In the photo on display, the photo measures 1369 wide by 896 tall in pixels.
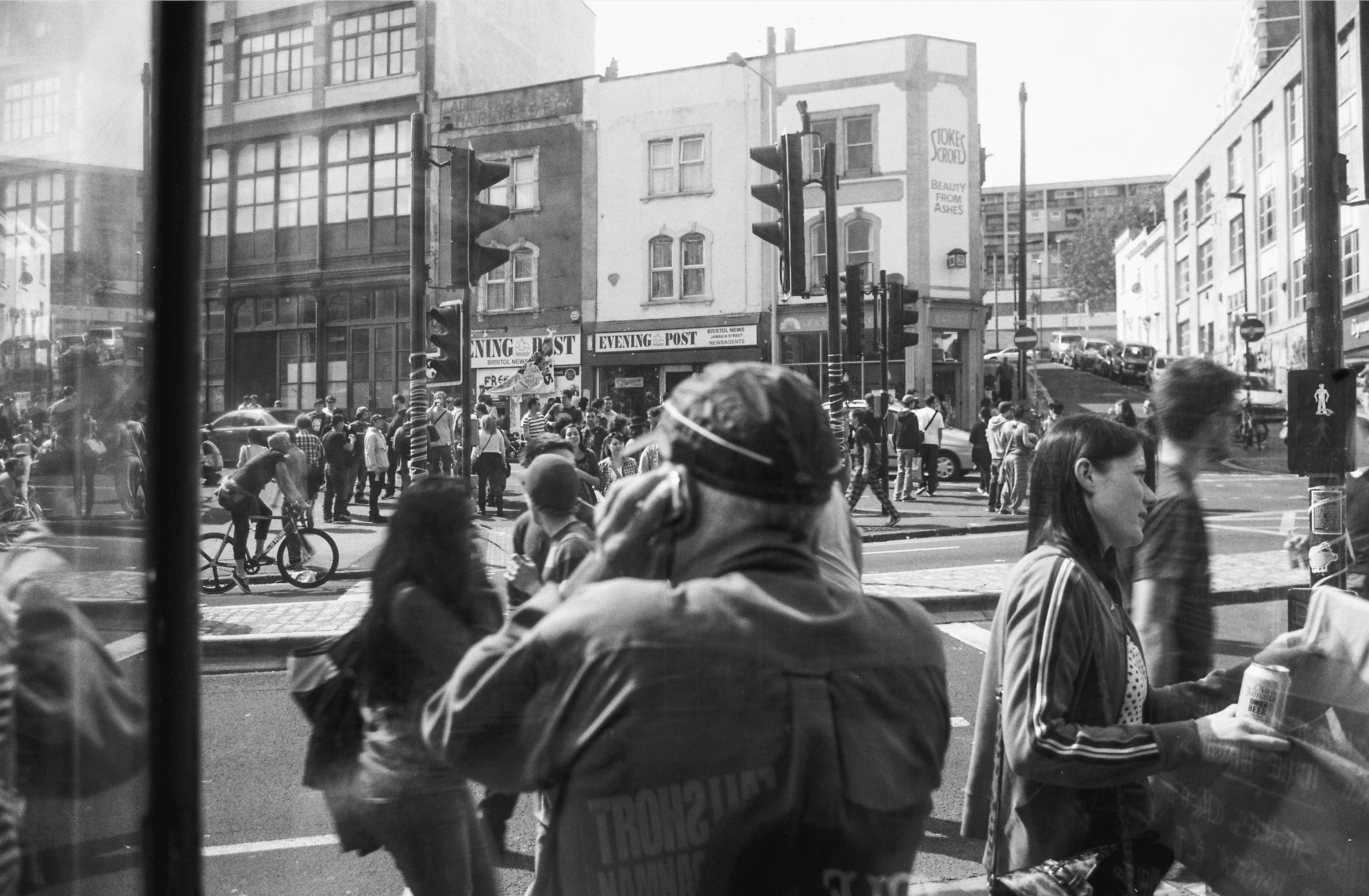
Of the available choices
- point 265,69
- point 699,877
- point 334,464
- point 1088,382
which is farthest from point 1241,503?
point 265,69

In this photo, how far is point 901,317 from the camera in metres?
1.69

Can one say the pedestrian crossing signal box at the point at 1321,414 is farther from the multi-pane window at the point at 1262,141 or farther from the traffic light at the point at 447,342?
the traffic light at the point at 447,342

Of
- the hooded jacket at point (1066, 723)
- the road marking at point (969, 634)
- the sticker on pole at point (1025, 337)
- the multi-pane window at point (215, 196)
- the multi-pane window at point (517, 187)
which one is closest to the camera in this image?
the multi-pane window at point (215, 196)

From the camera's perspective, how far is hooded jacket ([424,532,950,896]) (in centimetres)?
111

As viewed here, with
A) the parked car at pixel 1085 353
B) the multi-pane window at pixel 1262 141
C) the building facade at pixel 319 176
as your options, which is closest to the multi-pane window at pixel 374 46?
the building facade at pixel 319 176

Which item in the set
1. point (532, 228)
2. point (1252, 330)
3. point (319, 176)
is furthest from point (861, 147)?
point (1252, 330)

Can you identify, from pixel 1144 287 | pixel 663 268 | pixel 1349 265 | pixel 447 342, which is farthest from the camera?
pixel 1144 287

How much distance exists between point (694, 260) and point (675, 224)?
6 centimetres

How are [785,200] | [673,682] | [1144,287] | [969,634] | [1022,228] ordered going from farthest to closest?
[969,634] < [1144,287] < [1022,228] < [785,200] < [673,682]

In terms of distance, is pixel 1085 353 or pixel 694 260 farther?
pixel 1085 353

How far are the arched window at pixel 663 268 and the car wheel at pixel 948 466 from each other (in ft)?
2.25

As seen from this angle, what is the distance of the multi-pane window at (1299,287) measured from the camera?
208 cm

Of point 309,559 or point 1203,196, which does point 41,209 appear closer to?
point 309,559

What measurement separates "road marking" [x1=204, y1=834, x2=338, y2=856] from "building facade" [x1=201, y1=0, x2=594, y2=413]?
561 millimetres
